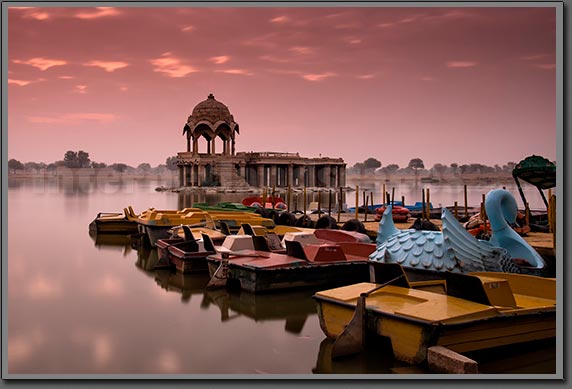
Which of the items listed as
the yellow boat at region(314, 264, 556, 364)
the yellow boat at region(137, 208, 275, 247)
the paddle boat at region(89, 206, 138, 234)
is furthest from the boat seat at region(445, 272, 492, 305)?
the paddle boat at region(89, 206, 138, 234)

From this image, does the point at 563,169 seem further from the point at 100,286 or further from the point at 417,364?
the point at 100,286

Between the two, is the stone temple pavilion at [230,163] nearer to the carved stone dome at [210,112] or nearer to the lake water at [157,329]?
the carved stone dome at [210,112]

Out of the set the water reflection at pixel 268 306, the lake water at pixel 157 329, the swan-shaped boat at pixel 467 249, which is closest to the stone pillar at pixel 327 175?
the lake water at pixel 157 329

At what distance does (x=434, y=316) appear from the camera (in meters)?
8.45

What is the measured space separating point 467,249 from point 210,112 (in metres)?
67.9

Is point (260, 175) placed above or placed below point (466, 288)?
above

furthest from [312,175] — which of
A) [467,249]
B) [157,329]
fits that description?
[157,329]

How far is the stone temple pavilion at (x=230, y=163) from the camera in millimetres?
78062

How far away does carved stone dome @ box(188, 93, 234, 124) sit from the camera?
7781cm

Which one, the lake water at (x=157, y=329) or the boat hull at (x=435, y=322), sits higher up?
the boat hull at (x=435, y=322)

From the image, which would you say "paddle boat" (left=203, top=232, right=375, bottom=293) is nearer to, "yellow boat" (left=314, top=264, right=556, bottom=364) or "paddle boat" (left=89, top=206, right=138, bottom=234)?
"yellow boat" (left=314, top=264, right=556, bottom=364)

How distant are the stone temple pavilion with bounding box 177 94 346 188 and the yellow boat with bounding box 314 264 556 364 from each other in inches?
2623

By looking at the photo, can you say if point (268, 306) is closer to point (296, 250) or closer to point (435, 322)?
point (296, 250)

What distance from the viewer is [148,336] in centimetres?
1091
